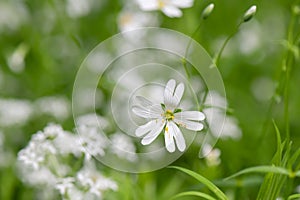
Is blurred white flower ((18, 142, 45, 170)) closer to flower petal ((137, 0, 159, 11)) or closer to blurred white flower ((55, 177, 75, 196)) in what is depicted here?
blurred white flower ((55, 177, 75, 196))

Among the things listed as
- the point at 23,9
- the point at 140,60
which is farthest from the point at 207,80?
the point at 23,9

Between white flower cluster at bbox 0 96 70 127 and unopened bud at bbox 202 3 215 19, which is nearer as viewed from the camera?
unopened bud at bbox 202 3 215 19

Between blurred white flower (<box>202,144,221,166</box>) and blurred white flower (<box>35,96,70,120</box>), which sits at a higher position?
blurred white flower (<box>35,96,70,120</box>)

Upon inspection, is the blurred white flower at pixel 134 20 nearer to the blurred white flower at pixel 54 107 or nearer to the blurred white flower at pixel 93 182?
the blurred white flower at pixel 54 107

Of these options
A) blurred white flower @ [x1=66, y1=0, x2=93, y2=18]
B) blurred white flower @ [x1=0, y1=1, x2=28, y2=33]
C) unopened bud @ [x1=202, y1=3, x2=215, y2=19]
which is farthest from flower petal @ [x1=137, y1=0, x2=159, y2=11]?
blurred white flower @ [x1=0, y1=1, x2=28, y2=33]

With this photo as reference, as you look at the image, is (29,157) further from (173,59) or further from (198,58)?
(173,59)

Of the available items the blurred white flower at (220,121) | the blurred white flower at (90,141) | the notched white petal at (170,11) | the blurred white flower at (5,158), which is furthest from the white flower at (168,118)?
the blurred white flower at (5,158)

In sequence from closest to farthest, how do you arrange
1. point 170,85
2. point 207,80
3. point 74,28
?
point 170,85, point 207,80, point 74,28
